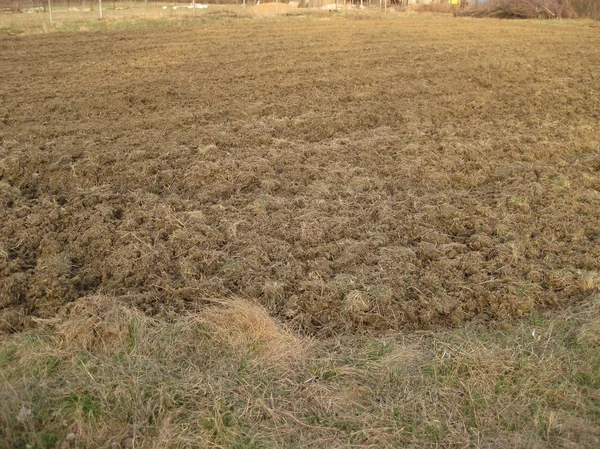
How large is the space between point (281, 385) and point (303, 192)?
126 inches

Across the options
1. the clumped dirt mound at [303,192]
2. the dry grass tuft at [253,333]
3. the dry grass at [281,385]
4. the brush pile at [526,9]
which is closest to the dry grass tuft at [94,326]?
the dry grass at [281,385]

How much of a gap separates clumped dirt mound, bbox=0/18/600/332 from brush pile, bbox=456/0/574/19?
2258 cm

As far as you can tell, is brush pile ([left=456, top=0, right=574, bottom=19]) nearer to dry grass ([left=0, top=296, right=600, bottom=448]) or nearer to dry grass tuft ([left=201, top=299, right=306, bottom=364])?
dry grass ([left=0, top=296, right=600, bottom=448])

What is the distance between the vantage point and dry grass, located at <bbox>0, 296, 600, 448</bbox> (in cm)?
321

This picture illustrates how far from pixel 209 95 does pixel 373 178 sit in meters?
4.93

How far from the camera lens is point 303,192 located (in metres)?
6.43

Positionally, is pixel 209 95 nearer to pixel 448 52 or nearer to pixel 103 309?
pixel 103 309

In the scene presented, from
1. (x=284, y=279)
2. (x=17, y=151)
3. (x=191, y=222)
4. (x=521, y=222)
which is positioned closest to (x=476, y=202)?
(x=521, y=222)

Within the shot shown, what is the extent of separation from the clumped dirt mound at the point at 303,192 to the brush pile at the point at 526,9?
22584 millimetres

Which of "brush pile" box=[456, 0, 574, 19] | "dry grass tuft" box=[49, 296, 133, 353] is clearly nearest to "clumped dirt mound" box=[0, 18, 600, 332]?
"dry grass tuft" box=[49, 296, 133, 353]

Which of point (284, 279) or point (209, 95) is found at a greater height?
point (209, 95)

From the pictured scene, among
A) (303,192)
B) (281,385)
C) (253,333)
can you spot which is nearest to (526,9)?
(303,192)

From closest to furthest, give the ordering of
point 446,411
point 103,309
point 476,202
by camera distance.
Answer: point 446,411 → point 103,309 → point 476,202

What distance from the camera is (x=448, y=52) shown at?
52.2 feet
